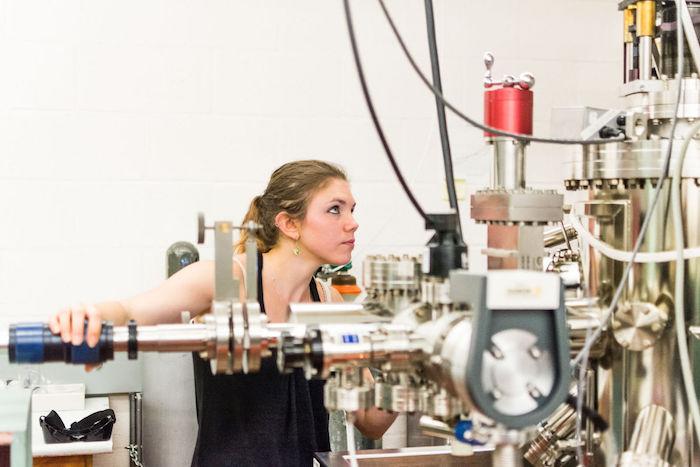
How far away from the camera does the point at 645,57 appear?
3.11 ft

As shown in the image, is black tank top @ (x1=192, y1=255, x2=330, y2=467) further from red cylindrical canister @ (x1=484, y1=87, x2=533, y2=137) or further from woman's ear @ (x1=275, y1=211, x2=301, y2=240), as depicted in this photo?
red cylindrical canister @ (x1=484, y1=87, x2=533, y2=137)

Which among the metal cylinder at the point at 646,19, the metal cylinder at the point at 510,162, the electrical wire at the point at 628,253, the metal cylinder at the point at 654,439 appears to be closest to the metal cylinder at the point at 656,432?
the metal cylinder at the point at 654,439

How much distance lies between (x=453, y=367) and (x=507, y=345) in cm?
5

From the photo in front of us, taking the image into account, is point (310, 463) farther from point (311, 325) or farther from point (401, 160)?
point (401, 160)

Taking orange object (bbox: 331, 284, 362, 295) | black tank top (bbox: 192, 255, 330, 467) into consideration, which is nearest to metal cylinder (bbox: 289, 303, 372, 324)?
black tank top (bbox: 192, 255, 330, 467)

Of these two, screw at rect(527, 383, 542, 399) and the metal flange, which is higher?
the metal flange

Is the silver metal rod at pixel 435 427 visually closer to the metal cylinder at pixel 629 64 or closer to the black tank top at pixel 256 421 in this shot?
the metal cylinder at pixel 629 64

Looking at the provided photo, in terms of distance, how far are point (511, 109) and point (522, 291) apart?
262 millimetres

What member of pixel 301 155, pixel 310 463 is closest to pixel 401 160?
pixel 301 155

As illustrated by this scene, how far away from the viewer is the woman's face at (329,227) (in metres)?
2.09

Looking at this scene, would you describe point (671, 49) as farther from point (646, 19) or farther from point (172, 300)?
point (172, 300)

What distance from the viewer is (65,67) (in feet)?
8.38

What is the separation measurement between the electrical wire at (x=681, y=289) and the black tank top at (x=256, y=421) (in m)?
0.98

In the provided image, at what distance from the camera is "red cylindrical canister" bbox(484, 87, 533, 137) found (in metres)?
0.92
